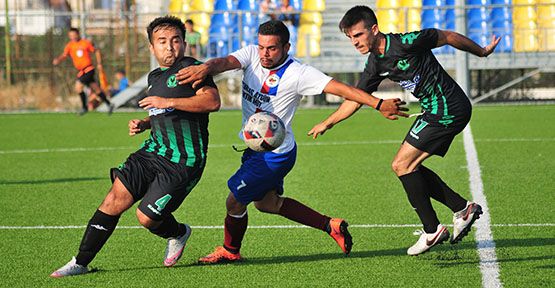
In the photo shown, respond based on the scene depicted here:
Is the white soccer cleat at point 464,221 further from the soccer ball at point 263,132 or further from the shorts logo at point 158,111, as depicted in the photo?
the shorts logo at point 158,111

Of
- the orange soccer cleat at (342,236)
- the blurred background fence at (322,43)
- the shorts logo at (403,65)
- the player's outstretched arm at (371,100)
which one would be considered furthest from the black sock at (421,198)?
the blurred background fence at (322,43)

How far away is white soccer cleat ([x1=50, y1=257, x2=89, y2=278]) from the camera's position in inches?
262

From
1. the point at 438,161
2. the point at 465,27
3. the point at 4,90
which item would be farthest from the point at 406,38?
the point at 4,90

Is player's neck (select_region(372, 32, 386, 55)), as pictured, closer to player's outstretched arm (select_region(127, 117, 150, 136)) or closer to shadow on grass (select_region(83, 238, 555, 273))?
shadow on grass (select_region(83, 238, 555, 273))

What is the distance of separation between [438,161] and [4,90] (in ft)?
56.9

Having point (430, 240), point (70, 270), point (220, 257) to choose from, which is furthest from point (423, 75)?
point (70, 270)

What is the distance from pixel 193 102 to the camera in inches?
257

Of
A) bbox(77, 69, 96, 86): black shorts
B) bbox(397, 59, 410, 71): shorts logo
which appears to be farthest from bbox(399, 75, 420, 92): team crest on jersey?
bbox(77, 69, 96, 86): black shorts

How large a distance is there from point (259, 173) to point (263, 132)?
45 cm

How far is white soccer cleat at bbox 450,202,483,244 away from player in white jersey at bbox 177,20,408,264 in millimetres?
740

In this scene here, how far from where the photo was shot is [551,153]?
1407 centimetres

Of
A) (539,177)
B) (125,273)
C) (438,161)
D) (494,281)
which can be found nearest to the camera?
(494,281)

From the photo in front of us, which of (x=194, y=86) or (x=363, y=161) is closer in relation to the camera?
(x=194, y=86)

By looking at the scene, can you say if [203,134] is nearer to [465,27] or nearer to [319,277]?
[319,277]
